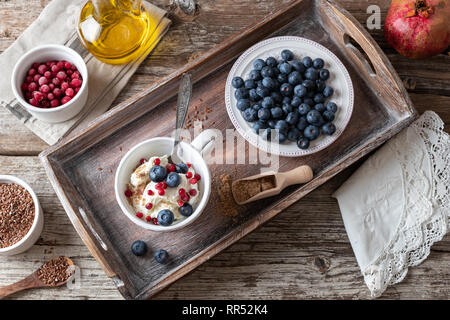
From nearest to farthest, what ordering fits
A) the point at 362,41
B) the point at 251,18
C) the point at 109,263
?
the point at 109,263, the point at 362,41, the point at 251,18

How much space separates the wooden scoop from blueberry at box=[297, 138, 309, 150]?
0.06m

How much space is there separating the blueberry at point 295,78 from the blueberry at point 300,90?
2 cm

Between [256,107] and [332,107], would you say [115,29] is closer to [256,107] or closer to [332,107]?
[256,107]

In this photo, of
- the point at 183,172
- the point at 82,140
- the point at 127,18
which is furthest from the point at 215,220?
the point at 127,18

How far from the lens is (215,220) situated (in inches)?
55.2

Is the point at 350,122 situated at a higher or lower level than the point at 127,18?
lower

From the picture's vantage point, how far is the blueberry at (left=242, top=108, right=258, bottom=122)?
138 centimetres

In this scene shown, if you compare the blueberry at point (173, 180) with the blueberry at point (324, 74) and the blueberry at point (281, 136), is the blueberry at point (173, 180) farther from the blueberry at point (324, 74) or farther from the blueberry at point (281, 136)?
the blueberry at point (324, 74)

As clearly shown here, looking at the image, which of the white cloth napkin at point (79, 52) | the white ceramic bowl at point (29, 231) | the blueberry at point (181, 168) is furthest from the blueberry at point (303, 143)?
the white ceramic bowl at point (29, 231)

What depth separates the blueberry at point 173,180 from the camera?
1258 mm

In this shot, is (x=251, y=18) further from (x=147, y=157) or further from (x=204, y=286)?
(x=204, y=286)

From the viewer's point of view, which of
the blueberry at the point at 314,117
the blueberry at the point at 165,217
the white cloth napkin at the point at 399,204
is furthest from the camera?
the white cloth napkin at the point at 399,204

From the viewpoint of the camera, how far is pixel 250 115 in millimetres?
1384

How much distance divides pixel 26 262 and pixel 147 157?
559 millimetres
